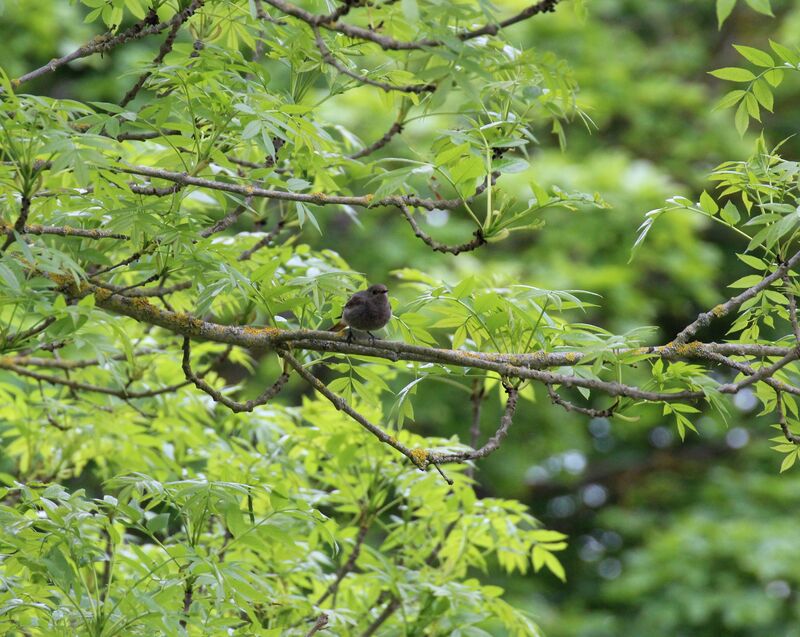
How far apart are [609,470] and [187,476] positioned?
9.52 meters

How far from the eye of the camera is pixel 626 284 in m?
9.88

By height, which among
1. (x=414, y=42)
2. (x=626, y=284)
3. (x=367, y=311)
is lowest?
(x=626, y=284)

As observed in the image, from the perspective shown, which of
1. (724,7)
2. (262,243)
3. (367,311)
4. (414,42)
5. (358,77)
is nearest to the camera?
(724,7)

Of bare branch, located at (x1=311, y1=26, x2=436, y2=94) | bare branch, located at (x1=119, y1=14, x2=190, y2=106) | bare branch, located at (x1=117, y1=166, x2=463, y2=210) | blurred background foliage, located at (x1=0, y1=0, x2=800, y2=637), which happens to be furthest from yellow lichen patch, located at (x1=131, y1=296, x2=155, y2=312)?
blurred background foliage, located at (x1=0, y1=0, x2=800, y2=637)

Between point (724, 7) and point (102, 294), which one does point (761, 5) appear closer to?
point (724, 7)

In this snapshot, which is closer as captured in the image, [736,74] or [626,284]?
[736,74]

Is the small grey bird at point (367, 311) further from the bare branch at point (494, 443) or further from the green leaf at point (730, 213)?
the green leaf at point (730, 213)

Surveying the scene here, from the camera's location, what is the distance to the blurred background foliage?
9.42 m

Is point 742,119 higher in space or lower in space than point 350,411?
higher

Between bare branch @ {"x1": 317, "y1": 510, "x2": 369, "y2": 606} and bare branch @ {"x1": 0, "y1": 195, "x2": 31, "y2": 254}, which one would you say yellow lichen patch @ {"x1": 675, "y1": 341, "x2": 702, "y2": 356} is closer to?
bare branch @ {"x1": 317, "y1": 510, "x2": 369, "y2": 606}

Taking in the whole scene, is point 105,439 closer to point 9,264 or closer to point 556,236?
point 9,264

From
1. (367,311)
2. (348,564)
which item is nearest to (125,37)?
(367,311)

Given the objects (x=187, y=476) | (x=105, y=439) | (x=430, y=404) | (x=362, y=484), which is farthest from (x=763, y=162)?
(x=430, y=404)

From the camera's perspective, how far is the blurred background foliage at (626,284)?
9.42m
